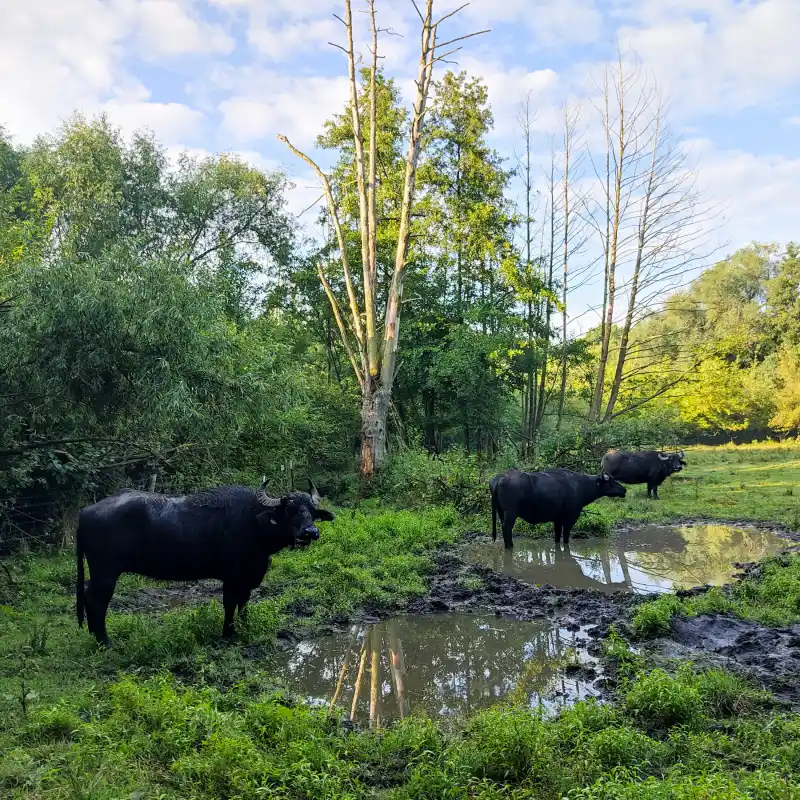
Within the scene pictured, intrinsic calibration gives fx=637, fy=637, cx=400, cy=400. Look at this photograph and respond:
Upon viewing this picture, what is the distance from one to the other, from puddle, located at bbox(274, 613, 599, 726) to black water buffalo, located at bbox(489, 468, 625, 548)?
12.8 feet

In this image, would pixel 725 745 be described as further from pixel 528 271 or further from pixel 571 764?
pixel 528 271

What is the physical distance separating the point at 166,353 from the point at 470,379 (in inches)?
567

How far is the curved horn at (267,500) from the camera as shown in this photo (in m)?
6.71

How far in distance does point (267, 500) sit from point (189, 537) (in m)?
0.86

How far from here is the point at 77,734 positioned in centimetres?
420

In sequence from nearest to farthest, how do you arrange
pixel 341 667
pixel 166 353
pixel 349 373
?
pixel 341 667
pixel 166 353
pixel 349 373

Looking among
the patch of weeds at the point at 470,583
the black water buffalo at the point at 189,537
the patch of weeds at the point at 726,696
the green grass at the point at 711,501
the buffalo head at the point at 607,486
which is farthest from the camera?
the green grass at the point at 711,501

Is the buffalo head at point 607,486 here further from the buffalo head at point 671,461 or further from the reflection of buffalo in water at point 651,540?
the buffalo head at point 671,461

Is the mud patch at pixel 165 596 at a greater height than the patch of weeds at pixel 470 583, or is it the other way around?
the mud patch at pixel 165 596

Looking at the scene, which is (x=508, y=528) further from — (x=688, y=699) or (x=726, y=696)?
(x=688, y=699)

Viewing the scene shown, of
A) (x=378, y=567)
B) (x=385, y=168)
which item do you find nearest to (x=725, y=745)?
(x=378, y=567)

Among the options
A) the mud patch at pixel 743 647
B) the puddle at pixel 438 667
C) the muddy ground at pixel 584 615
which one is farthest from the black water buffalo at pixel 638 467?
the puddle at pixel 438 667

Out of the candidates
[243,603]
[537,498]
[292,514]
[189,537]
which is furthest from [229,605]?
[537,498]

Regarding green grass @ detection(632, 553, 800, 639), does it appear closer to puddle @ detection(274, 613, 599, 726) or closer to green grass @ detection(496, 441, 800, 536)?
puddle @ detection(274, 613, 599, 726)
